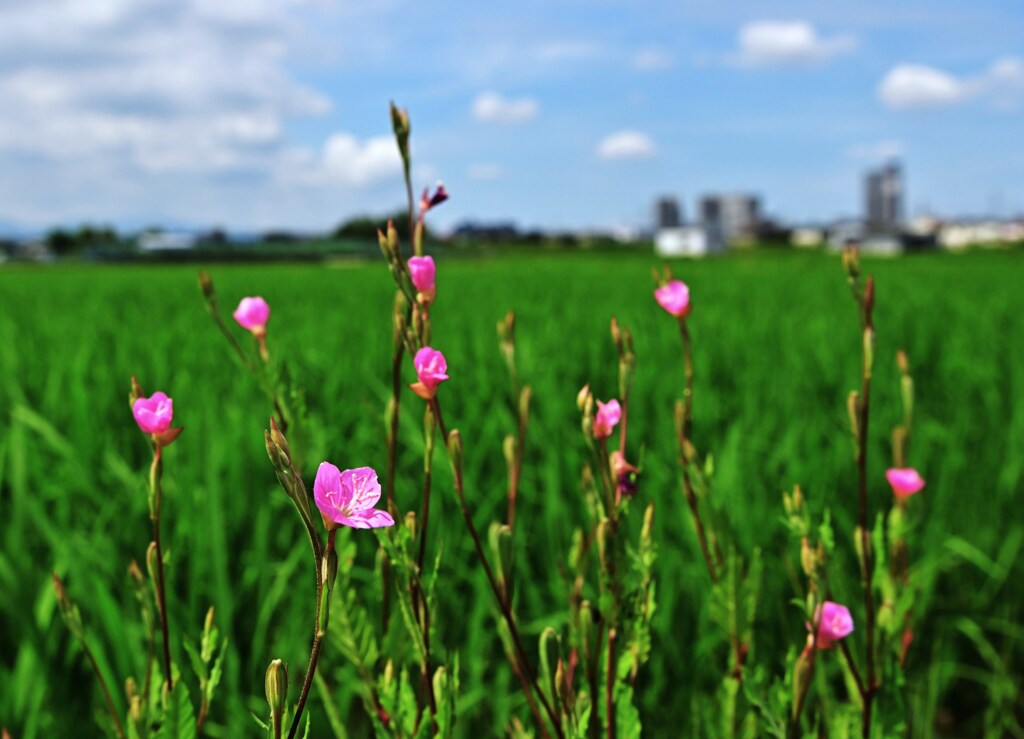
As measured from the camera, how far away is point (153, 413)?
1.86 ft

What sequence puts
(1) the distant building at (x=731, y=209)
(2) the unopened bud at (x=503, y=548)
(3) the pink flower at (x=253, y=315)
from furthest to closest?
(1) the distant building at (x=731, y=209) < (3) the pink flower at (x=253, y=315) < (2) the unopened bud at (x=503, y=548)

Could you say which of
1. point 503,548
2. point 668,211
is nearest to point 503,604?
point 503,548

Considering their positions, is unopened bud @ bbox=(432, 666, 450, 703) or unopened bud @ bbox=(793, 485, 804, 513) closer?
unopened bud @ bbox=(432, 666, 450, 703)

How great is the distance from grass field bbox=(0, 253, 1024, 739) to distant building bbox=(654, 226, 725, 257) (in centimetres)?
5321

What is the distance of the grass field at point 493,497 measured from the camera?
173 centimetres

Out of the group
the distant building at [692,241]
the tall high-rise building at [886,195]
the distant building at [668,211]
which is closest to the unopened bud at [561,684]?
the distant building at [692,241]

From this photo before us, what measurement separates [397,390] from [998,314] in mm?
5730

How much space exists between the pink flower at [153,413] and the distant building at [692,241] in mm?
56082

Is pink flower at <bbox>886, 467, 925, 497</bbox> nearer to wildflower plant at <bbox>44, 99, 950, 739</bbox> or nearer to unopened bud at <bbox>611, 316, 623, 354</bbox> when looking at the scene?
wildflower plant at <bbox>44, 99, 950, 739</bbox>

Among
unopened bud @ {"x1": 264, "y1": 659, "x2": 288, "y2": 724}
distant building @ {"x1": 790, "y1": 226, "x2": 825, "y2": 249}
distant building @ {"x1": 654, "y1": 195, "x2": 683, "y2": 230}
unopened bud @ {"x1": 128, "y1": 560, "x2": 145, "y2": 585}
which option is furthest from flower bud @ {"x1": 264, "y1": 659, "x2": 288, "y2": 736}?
distant building @ {"x1": 654, "y1": 195, "x2": 683, "y2": 230}

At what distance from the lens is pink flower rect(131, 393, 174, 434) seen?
0.56 metres

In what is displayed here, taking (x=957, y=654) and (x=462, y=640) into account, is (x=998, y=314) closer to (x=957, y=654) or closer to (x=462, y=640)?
(x=957, y=654)

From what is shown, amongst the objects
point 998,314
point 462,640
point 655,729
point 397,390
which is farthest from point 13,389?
point 998,314

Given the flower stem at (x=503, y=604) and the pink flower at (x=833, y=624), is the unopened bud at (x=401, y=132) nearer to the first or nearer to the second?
the flower stem at (x=503, y=604)
